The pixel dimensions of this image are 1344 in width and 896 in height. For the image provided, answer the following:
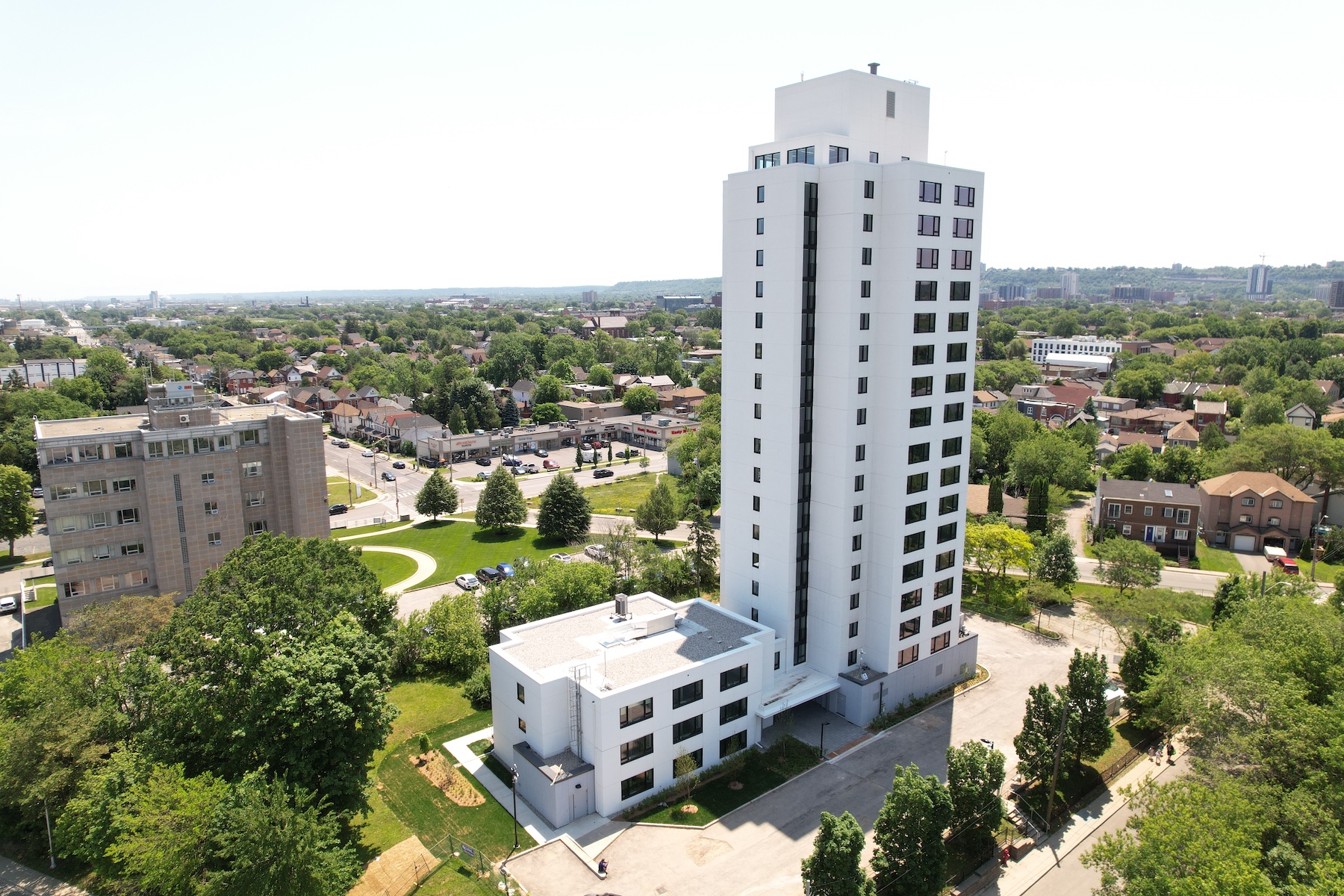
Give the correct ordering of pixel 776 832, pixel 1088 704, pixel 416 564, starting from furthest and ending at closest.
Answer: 1. pixel 416 564
2. pixel 1088 704
3. pixel 776 832

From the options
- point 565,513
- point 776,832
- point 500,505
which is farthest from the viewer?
point 500,505

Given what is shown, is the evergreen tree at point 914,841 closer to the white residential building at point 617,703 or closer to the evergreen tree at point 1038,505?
the white residential building at point 617,703

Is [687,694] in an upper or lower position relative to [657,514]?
upper

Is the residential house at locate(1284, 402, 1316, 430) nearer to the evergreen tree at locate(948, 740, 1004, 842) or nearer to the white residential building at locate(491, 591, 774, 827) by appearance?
the evergreen tree at locate(948, 740, 1004, 842)

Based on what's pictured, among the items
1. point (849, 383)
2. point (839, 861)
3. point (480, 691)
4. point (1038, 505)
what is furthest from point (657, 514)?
point (839, 861)

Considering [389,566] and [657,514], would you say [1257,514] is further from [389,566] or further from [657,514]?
[389,566]

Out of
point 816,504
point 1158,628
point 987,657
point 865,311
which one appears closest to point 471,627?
point 816,504
